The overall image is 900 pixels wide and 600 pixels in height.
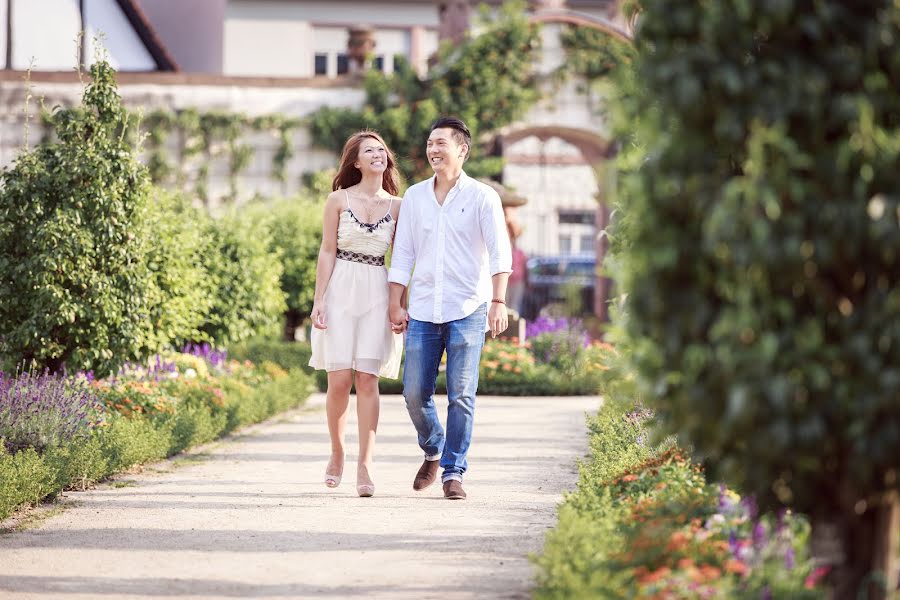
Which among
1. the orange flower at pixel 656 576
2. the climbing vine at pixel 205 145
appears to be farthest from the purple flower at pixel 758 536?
the climbing vine at pixel 205 145

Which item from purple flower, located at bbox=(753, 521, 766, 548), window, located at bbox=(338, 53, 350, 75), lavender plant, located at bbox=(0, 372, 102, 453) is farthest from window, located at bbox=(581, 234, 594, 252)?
purple flower, located at bbox=(753, 521, 766, 548)

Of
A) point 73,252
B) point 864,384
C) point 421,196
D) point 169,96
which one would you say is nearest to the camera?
point 864,384

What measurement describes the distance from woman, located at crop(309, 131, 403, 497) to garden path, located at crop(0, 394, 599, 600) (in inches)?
16.7

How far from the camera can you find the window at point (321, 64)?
92.5 ft

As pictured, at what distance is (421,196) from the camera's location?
267 inches

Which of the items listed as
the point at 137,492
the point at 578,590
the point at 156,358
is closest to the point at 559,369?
the point at 156,358

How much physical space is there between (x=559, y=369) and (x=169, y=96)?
8267 millimetres

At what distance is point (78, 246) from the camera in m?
8.32

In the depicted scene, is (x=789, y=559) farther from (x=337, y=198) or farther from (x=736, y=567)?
(x=337, y=198)

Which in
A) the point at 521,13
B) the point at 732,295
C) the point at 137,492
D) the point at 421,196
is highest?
the point at 521,13

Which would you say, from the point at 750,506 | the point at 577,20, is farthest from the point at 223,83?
the point at 750,506

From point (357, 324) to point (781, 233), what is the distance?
406cm

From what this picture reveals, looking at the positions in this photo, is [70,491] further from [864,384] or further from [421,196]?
[864,384]

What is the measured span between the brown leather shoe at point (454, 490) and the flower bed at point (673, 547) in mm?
1026
